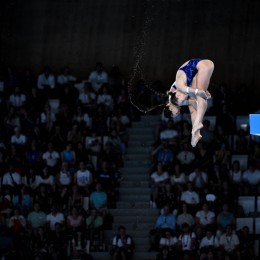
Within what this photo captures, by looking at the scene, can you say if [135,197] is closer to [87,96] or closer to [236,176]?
[236,176]

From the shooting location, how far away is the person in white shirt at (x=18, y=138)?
960 inches

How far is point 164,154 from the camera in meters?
23.9

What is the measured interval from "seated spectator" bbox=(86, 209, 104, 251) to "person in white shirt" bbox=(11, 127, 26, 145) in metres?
2.67

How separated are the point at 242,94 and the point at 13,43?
6608mm

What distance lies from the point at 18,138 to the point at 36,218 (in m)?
2.30

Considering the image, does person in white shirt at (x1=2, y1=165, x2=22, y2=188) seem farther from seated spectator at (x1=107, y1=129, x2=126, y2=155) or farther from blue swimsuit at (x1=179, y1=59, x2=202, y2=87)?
blue swimsuit at (x1=179, y1=59, x2=202, y2=87)

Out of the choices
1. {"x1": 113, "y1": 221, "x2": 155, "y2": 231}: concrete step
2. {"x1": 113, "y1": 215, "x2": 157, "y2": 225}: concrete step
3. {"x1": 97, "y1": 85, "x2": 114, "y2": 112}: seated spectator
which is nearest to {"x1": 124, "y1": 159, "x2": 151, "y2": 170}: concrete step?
{"x1": 97, "y1": 85, "x2": 114, "y2": 112}: seated spectator

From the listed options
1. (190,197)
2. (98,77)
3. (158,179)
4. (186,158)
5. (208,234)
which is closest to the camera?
(208,234)

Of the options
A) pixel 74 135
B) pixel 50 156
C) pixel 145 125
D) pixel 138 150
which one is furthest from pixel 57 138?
pixel 145 125

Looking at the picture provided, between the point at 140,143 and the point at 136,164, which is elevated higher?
the point at 140,143

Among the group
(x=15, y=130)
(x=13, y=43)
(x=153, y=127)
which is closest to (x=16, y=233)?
(x=15, y=130)

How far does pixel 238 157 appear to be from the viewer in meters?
24.0

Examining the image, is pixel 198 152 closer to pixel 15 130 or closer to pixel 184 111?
pixel 184 111

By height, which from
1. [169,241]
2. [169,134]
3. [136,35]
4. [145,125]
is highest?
[136,35]
